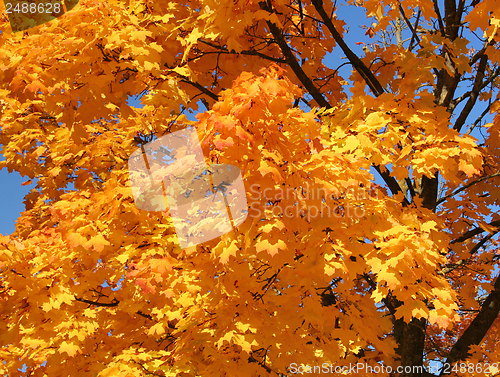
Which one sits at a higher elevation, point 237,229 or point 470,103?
point 470,103

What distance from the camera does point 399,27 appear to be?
10828 mm

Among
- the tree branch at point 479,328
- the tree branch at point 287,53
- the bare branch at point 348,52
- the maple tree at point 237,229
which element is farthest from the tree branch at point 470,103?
the tree branch at point 479,328

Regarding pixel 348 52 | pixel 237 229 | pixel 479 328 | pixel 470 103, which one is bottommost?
pixel 479 328

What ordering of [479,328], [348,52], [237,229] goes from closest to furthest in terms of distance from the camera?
[237,229], [348,52], [479,328]

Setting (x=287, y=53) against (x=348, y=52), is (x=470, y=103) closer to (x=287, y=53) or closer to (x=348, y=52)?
(x=348, y=52)

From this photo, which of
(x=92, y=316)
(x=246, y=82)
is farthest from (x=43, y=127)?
(x=246, y=82)

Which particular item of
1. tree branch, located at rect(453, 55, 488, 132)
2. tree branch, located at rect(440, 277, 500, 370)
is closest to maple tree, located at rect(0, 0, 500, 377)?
tree branch, located at rect(440, 277, 500, 370)

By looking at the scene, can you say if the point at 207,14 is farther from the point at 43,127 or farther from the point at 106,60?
the point at 43,127

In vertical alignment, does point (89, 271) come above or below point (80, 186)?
below

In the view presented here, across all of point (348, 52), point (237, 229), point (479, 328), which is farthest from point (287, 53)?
point (479, 328)

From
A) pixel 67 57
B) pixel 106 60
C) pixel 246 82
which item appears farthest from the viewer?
pixel 106 60

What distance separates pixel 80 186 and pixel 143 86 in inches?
136

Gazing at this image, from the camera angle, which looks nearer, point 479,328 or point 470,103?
point 479,328


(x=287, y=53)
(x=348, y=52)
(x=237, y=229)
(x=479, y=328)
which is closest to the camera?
(x=237, y=229)
